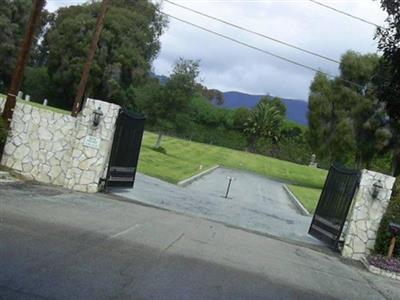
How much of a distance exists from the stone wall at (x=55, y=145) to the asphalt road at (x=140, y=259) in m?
1.03

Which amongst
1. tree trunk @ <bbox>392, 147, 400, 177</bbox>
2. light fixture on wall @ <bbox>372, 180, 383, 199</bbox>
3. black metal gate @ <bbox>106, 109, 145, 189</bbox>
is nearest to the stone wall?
black metal gate @ <bbox>106, 109, 145, 189</bbox>

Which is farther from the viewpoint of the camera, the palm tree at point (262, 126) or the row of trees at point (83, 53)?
the palm tree at point (262, 126)

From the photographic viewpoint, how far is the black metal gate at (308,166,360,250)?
1556cm

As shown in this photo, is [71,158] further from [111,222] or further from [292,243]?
[292,243]

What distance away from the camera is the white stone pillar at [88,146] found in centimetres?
1598

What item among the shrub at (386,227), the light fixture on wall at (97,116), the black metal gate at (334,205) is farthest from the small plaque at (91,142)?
the shrub at (386,227)

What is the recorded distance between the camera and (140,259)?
9.01 m

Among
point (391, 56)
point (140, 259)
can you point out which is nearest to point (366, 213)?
point (391, 56)

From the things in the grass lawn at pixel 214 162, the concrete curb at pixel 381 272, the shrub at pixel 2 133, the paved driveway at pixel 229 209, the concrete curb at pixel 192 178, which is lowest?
the grass lawn at pixel 214 162

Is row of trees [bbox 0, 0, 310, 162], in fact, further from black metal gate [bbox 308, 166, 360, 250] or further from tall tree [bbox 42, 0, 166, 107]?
black metal gate [bbox 308, 166, 360, 250]

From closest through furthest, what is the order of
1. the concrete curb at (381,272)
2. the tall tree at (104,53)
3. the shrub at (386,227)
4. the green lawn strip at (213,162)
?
the concrete curb at (381,272) < the shrub at (386,227) < the green lawn strip at (213,162) < the tall tree at (104,53)

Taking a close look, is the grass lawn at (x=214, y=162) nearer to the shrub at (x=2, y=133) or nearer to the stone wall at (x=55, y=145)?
the stone wall at (x=55, y=145)

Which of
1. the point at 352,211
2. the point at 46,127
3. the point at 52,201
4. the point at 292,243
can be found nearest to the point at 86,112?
the point at 46,127

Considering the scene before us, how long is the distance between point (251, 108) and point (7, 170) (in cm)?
6676
